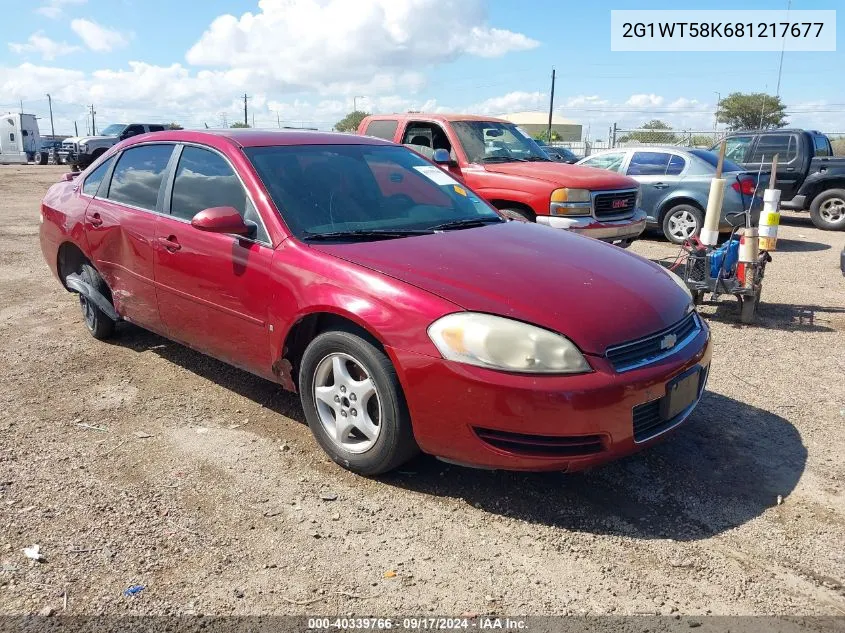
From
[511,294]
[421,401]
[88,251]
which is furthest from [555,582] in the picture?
[88,251]

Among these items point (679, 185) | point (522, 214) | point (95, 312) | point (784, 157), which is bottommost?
point (95, 312)

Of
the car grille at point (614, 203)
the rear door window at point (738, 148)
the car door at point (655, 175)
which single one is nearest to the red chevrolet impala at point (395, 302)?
the car grille at point (614, 203)

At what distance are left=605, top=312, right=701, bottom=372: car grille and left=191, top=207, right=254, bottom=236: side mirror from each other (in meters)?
1.95

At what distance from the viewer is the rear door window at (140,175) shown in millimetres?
4441

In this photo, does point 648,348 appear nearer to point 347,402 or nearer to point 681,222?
point 347,402

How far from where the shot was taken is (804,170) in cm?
1247

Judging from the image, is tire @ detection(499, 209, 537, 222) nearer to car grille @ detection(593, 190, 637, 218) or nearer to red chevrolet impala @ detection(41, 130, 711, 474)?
car grille @ detection(593, 190, 637, 218)

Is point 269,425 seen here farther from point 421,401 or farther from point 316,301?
point 421,401

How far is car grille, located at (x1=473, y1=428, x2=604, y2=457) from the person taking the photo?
285 cm

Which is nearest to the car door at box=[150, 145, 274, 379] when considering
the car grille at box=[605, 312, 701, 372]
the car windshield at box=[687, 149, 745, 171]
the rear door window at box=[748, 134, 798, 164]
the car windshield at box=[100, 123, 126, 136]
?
the car grille at box=[605, 312, 701, 372]

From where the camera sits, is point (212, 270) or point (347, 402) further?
point (212, 270)

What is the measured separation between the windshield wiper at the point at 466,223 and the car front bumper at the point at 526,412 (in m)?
1.17

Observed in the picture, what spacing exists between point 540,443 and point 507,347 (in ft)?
1.39

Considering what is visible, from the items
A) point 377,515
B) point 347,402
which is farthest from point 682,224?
point 377,515
